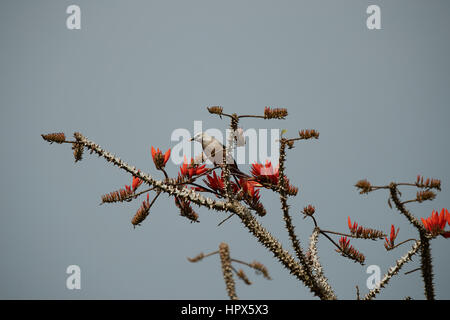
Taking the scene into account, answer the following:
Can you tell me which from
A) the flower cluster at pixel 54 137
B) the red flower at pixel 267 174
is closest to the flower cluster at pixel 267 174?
the red flower at pixel 267 174

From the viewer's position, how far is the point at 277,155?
0.47 metres

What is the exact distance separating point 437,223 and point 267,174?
22 cm

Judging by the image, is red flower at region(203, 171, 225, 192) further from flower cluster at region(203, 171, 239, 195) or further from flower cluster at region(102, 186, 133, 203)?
flower cluster at region(102, 186, 133, 203)

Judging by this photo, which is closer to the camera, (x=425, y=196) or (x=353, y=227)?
(x=425, y=196)

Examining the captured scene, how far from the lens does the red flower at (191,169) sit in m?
0.49

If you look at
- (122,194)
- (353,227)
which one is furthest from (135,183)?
(353,227)

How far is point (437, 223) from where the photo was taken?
0.45m

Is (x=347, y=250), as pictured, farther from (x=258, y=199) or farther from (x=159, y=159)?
(x=159, y=159)

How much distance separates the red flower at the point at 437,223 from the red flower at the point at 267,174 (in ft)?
0.64

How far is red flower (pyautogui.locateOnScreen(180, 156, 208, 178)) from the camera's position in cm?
49

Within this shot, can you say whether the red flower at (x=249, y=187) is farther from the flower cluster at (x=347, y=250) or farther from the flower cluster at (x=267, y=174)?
the flower cluster at (x=347, y=250)

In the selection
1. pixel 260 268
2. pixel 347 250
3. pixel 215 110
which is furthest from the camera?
pixel 347 250

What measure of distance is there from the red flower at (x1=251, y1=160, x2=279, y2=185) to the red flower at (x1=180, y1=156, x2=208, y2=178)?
7 centimetres
